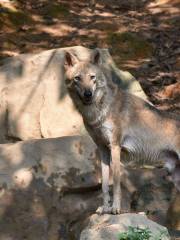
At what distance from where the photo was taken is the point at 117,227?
8.21 meters

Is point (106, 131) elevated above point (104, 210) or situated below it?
above

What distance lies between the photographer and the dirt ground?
1728 centimetres

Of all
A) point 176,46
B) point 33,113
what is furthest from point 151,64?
point 33,113

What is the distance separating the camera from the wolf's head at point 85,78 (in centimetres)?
915

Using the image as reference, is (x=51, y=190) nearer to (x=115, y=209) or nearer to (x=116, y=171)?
(x=116, y=171)

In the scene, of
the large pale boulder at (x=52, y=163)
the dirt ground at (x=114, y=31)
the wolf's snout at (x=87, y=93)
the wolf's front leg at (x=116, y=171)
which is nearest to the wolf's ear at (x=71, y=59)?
the wolf's snout at (x=87, y=93)

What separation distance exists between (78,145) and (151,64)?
7422 mm

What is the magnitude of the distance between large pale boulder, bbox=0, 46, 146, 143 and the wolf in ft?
10.6

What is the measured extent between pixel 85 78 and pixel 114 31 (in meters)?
10.2

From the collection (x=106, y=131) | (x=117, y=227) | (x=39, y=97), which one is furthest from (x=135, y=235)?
(x=39, y=97)

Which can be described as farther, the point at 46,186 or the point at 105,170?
the point at 46,186

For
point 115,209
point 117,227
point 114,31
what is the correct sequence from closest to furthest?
1. point 117,227
2. point 115,209
3. point 114,31

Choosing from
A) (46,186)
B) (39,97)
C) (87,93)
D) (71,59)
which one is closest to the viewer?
(87,93)

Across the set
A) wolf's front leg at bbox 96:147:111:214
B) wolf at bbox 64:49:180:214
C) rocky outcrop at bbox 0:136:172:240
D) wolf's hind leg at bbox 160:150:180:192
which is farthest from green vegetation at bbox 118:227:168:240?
rocky outcrop at bbox 0:136:172:240
